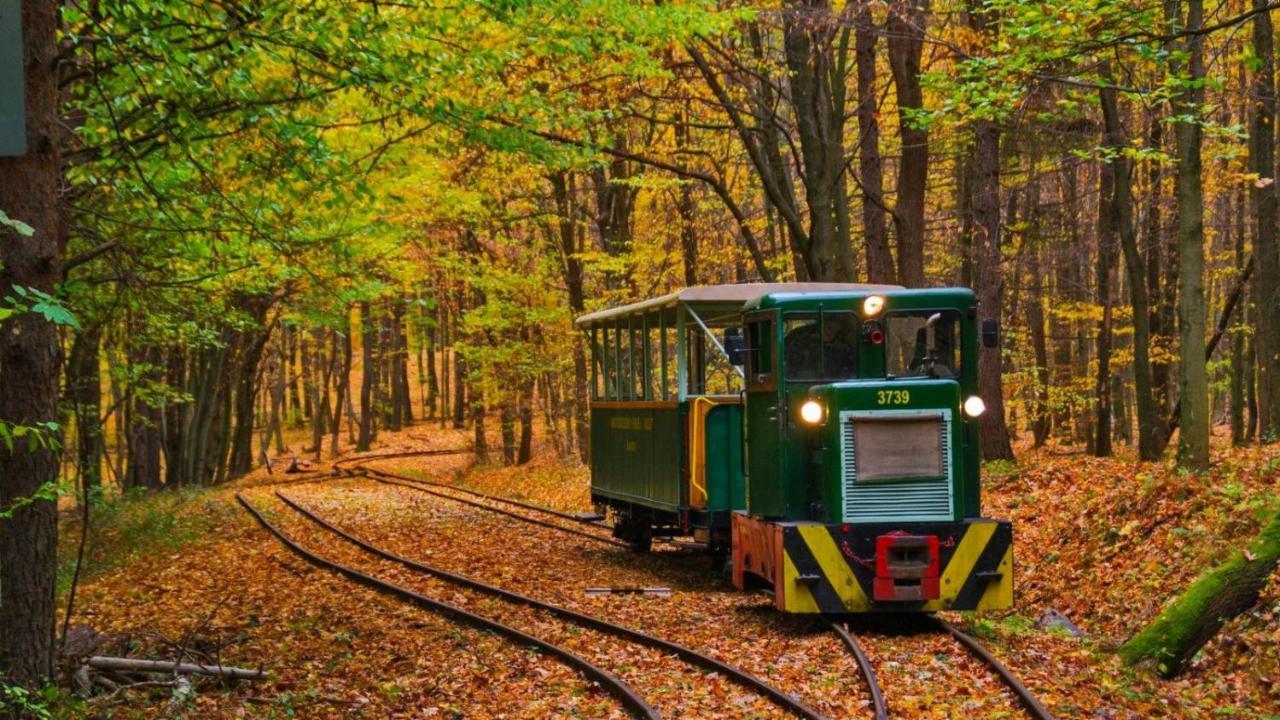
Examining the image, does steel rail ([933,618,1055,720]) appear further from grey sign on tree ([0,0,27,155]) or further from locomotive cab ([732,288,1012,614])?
grey sign on tree ([0,0,27,155])

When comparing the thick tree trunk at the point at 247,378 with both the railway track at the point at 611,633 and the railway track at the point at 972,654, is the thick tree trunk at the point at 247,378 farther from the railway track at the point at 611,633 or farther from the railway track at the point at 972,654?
the railway track at the point at 972,654

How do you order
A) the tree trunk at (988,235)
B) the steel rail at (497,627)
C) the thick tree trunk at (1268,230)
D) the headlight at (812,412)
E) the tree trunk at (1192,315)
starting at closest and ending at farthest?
1. the steel rail at (497,627)
2. the headlight at (812,412)
3. the tree trunk at (1192,315)
4. the tree trunk at (988,235)
5. the thick tree trunk at (1268,230)

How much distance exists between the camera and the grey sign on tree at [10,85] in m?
2.67

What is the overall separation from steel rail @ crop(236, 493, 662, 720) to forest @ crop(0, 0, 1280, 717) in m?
0.27

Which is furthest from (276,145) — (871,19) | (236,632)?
(871,19)

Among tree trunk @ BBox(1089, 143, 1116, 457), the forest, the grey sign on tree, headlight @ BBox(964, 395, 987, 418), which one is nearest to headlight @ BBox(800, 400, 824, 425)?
headlight @ BBox(964, 395, 987, 418)

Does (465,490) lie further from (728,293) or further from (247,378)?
(728,293)

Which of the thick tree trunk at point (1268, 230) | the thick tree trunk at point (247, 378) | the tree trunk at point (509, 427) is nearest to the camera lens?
the thick tree trunk at point (1268, 230)

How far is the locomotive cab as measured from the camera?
9898 mm

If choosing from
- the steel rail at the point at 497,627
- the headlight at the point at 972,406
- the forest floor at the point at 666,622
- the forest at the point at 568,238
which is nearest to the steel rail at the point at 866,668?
the forest floor at the point at 666,622

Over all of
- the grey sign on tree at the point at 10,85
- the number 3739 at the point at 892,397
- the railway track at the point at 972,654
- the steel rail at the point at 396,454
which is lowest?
the steel rail at the point at 396,454

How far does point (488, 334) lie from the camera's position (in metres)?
29.4

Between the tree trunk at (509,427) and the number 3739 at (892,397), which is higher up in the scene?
the number 3739 at (892,397)

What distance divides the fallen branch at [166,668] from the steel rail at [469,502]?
806 centimetres
